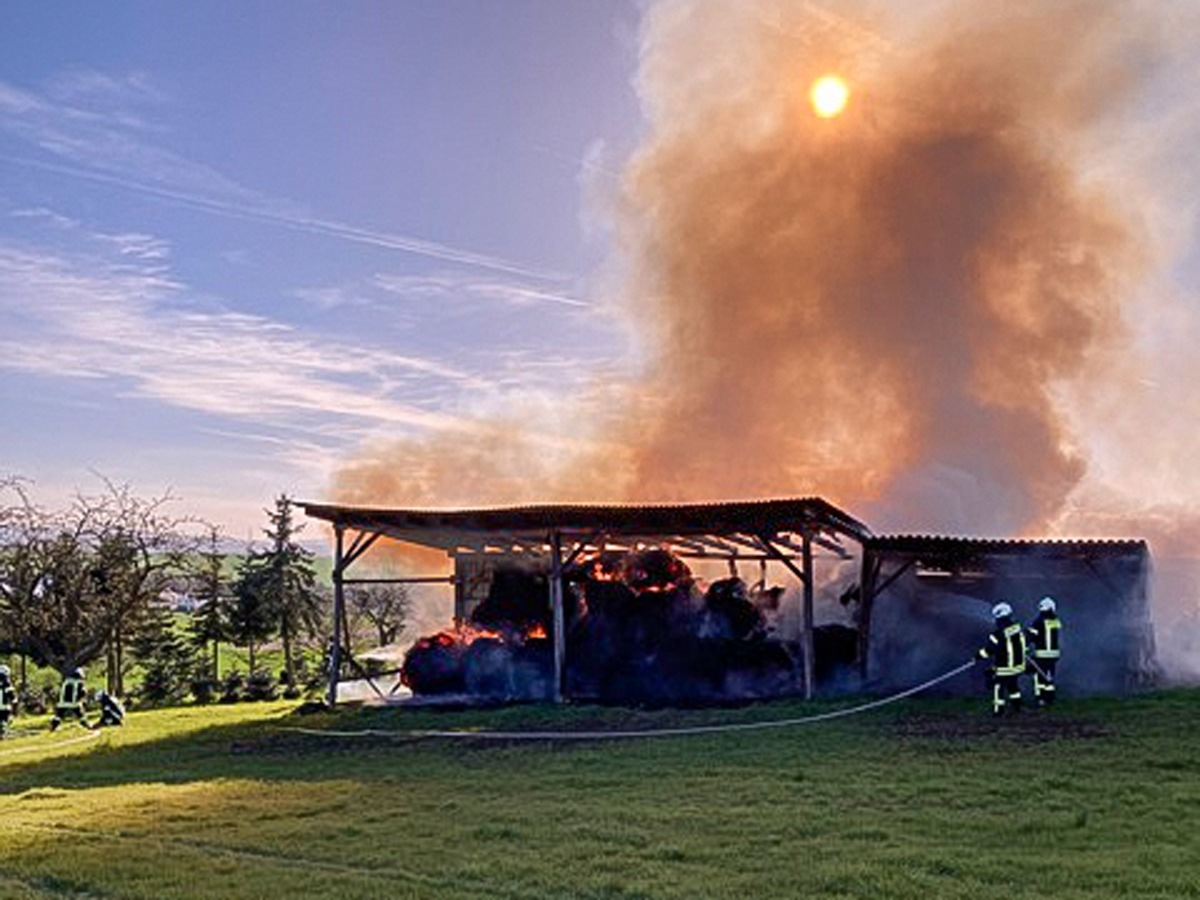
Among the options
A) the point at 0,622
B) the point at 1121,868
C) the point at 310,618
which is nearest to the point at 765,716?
Result: the point at 1121,868

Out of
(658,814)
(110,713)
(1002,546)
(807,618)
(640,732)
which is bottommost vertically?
(110,713)

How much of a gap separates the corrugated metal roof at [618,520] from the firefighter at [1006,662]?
4.21 metres

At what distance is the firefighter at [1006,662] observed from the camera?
1880 cm

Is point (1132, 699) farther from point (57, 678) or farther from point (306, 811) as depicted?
point (57, 678)

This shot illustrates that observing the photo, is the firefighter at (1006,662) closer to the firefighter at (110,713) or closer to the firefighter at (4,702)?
the firefighter at (110,713)

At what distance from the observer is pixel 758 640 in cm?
2509

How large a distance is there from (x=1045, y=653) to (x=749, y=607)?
746 cm

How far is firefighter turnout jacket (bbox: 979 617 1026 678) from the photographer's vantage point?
18.8 metres

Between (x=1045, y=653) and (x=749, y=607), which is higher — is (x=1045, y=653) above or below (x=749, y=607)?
below

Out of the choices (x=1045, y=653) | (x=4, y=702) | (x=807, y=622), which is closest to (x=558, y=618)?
(x=807, y=622)

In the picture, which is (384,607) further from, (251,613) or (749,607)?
A: (749,607)

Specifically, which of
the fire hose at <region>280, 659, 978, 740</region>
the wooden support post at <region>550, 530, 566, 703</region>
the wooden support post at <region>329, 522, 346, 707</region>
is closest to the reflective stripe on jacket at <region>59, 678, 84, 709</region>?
the wooden support post at <region>329, 522, 346, 707</region>

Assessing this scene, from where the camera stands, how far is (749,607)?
25.7 m

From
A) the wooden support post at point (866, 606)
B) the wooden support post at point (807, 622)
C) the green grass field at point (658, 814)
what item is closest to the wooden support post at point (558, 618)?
the green grass field at point (658, 814)
